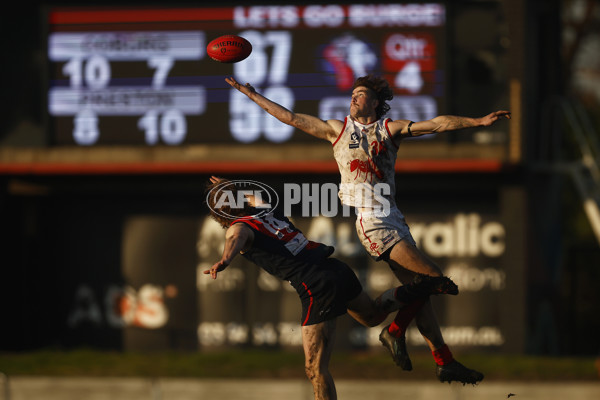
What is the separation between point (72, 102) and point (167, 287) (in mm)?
4096

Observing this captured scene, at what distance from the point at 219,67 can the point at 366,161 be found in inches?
397

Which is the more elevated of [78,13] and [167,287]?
[78,13]

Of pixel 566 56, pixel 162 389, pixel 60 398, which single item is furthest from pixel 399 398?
pixel 566 56

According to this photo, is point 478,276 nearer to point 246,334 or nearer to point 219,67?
point 246,334

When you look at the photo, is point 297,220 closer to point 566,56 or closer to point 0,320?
point 0,320

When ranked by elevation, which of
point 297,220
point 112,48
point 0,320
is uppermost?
point 112,48

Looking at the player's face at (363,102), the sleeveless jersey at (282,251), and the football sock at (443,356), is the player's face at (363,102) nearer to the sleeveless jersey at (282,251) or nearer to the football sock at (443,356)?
the sleeveless jersey at (282,251)

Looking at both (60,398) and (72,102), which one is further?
(72,102)

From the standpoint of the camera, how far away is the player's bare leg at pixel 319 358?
399 inches

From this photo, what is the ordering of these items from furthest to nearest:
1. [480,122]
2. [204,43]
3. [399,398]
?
1. [204,43]
2. [399,398]
3. [480,122]

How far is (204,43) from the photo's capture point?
19.7 meters

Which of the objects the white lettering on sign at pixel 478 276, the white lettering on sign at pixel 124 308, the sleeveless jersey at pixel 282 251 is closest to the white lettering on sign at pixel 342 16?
the white lettering on sign at pixel 478 276

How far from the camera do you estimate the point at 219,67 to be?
Answer: 19438 mm

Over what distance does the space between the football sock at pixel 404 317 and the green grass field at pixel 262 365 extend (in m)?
7.18
